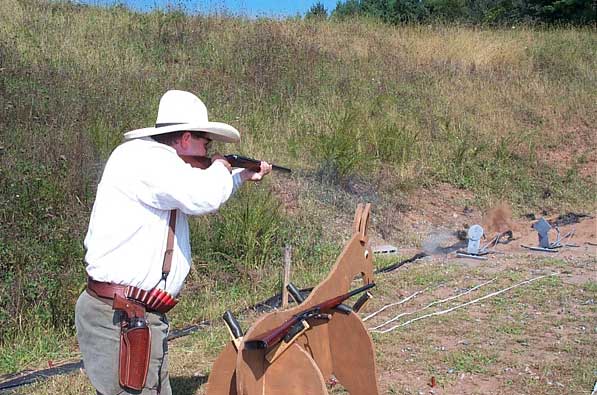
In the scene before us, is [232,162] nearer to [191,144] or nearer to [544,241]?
[191,144]

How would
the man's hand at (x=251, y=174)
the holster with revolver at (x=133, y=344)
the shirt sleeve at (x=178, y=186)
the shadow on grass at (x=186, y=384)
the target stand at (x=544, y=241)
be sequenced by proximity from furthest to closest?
1. the target stand at (x=544, y=241)
2. the shadow on grass at (x=186, y=384)
3. the man's hand at (x=251, y=174)
4. the holster with revolver at (x=133, y=344)
5. the shirt sleeve at (x=178, y=186)

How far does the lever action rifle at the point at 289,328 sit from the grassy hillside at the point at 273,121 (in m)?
2.87

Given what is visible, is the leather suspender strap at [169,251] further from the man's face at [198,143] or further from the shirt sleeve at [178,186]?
the man's face at [198,143]

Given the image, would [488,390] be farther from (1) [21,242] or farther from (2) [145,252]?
(1) [21,242]

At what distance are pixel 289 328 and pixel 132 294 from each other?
0.71 meters

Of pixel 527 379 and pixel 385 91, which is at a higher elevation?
pixel 385 91

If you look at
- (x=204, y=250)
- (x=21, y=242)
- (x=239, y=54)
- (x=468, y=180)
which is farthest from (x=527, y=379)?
(x=239, y=54)

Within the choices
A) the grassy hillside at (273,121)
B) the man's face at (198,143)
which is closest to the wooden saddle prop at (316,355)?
the man's face at (198,143)

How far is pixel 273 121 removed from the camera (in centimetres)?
1163

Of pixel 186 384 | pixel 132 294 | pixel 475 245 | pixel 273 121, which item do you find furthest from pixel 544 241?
pixel 132 294

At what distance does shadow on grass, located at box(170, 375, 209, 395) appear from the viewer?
478 centimetres

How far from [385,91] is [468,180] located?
8.84 ft

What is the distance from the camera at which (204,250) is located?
7.49m

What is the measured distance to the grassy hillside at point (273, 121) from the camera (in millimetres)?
6719
